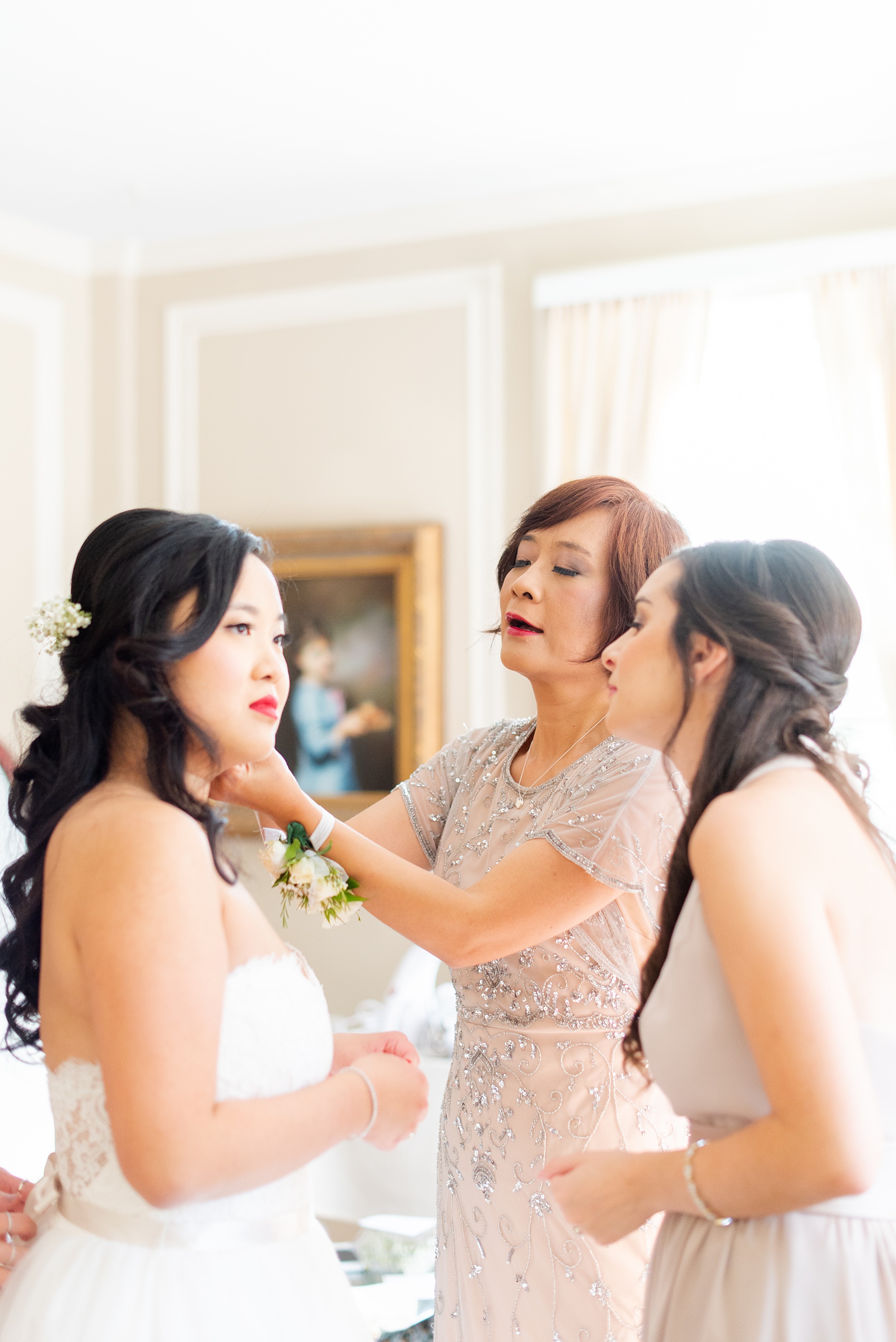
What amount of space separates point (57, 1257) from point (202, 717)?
66cm

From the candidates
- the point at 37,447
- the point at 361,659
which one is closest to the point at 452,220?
the point at 361,659

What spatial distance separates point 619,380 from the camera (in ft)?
15.9

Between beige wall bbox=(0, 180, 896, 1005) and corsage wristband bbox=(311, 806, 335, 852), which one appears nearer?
corsage wristband bbox=(311, 806, 335, 852)

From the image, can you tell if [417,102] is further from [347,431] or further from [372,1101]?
[372,1101]

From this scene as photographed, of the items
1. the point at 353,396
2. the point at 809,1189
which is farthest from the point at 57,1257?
the point at 353,396

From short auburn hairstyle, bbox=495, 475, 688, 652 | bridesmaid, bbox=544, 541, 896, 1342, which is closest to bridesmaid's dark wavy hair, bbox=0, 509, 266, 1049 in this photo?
bridesmaid, bbox=544, 541, 896, 1342

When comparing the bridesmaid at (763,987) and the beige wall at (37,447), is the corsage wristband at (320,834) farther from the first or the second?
the beige wall at (37,447)

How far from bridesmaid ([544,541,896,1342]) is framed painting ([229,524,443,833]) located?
357 cm

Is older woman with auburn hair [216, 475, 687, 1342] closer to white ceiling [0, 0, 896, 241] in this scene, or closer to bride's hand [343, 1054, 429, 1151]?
bride's hand [343, 1054, 429, 1151]

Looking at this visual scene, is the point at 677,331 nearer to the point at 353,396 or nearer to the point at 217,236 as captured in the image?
the point at 353,396

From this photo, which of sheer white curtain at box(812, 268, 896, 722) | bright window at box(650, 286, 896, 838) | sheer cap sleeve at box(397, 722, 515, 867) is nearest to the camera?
sheer cap sleeve at box(397, 722, 515, 867)

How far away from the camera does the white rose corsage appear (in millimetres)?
1801

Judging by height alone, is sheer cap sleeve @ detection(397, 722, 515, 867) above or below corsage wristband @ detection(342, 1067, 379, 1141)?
above

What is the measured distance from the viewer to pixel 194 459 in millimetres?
5582
